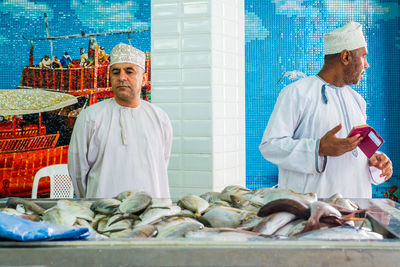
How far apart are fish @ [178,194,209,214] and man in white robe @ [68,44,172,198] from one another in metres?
1.57

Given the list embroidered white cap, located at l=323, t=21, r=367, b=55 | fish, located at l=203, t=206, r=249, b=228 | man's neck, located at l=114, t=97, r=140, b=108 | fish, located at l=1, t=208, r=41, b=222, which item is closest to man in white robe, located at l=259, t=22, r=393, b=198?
embroidered white cap, located at l=323, t=21, r=367, b=55

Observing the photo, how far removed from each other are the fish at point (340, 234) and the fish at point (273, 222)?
0.29 feet

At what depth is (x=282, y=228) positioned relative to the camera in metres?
1.25

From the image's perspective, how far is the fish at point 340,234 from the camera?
1.12 meters

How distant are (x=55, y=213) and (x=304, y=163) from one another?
1.66 metres

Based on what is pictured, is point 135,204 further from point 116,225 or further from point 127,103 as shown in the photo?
point 127,103

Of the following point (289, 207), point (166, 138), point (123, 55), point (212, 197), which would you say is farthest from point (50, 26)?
point (289, 207)

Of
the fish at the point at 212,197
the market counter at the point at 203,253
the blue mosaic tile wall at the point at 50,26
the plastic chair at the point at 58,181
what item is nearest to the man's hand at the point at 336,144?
the fish at the point at 212,197

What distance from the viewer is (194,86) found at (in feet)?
12.5

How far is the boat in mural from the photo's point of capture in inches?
180

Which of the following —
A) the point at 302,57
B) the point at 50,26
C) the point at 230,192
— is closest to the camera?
the point at 230,192

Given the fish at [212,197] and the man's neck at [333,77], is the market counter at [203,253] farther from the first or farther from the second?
the man's neck at [333,77]

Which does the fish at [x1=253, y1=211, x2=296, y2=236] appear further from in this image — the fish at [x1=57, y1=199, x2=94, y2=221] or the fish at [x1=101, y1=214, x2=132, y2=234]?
the fish at [x1=57, y1=199, x2=94, y2=221]

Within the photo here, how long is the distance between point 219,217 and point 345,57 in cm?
182
